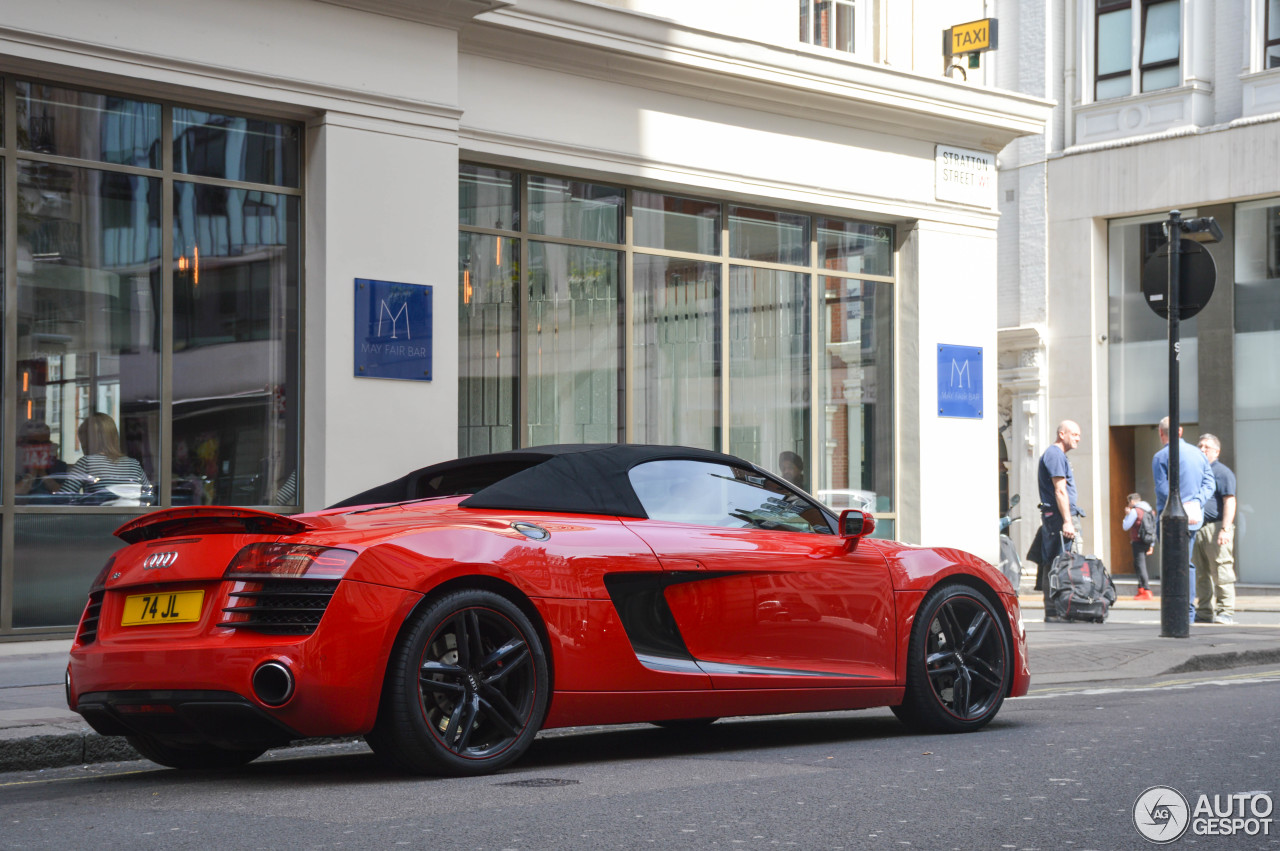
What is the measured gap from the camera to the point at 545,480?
6254 millimetres

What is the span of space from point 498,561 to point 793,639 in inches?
61.5

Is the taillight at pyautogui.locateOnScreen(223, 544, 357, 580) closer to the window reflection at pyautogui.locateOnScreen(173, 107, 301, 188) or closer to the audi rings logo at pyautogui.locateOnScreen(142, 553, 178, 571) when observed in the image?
the audi rings logo at pyautogui.locateOnScreen(142, 553, 178, 571)

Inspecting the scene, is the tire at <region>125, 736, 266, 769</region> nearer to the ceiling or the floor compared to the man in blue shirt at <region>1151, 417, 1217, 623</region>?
nearer to the floor

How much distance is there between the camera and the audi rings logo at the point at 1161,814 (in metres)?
4.60

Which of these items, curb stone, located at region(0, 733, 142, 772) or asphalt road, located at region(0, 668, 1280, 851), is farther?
curb stone, located at region(0, 733, 142, 772)

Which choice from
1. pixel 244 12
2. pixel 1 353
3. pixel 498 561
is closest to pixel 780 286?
pixel 244 12

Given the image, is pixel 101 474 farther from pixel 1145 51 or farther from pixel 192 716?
pixel 1145 51

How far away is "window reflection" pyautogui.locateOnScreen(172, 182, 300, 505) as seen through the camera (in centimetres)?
1118

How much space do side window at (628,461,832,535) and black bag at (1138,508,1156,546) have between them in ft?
54.2

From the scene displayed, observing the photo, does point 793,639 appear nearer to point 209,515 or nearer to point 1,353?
point 209,515

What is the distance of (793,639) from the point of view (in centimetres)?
654

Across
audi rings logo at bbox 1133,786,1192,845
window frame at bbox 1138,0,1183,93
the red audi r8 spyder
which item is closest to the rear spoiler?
the red audi r8 spyder

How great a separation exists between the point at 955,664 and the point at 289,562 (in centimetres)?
342

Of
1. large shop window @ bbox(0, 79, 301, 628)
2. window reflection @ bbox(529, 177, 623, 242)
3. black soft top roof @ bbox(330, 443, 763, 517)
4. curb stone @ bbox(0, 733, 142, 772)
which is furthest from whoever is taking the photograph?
window reflection @ bbox(529, 177, 623, 242)
